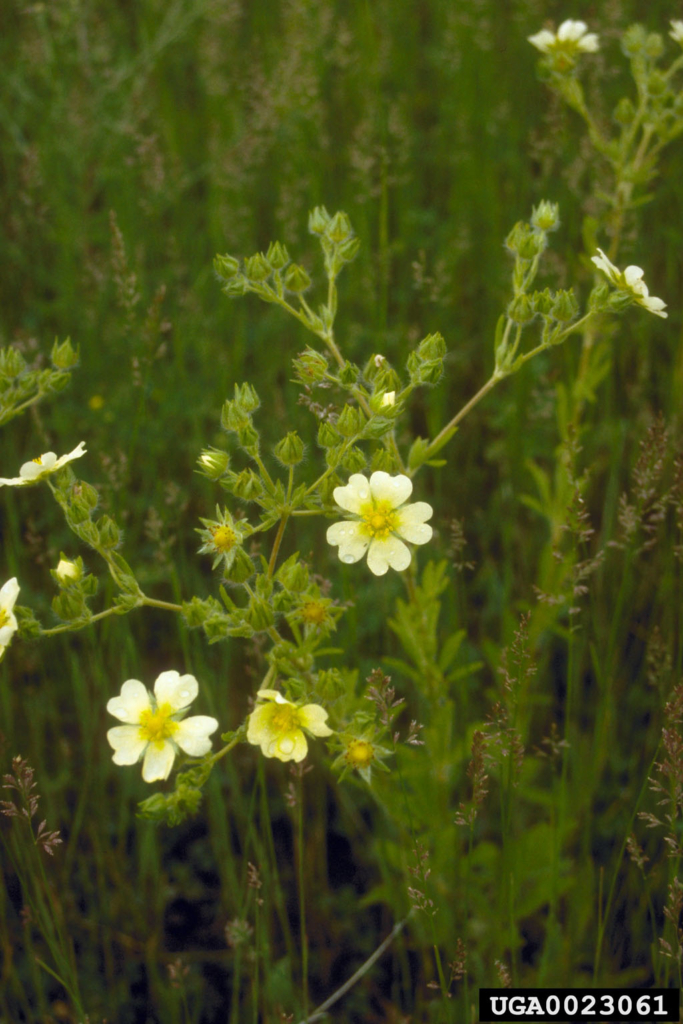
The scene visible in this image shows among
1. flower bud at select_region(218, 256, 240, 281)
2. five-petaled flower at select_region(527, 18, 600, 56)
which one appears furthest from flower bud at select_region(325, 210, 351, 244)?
five-petaled flower at select_region(527, 18, 600, 56)

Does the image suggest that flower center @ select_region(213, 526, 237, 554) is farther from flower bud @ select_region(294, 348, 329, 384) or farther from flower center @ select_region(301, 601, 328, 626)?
flower bud @ select_region(294, 348, 329, 384)

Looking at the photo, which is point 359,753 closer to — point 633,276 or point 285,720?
point 285,720

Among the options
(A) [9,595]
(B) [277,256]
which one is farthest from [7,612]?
(B) [277,256]

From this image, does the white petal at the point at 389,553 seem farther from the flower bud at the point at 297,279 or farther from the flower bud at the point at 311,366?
the flower bud at the point at 297,279

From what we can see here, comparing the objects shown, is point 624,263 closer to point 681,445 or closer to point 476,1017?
point 681,445

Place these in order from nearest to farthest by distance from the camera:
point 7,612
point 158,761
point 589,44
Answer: point 158,761 < point 7,612 < point 589,44

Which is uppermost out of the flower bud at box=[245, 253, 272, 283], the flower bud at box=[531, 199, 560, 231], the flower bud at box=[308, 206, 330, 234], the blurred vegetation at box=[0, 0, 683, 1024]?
the flower bud at box=[308, 206, 330, 234]
